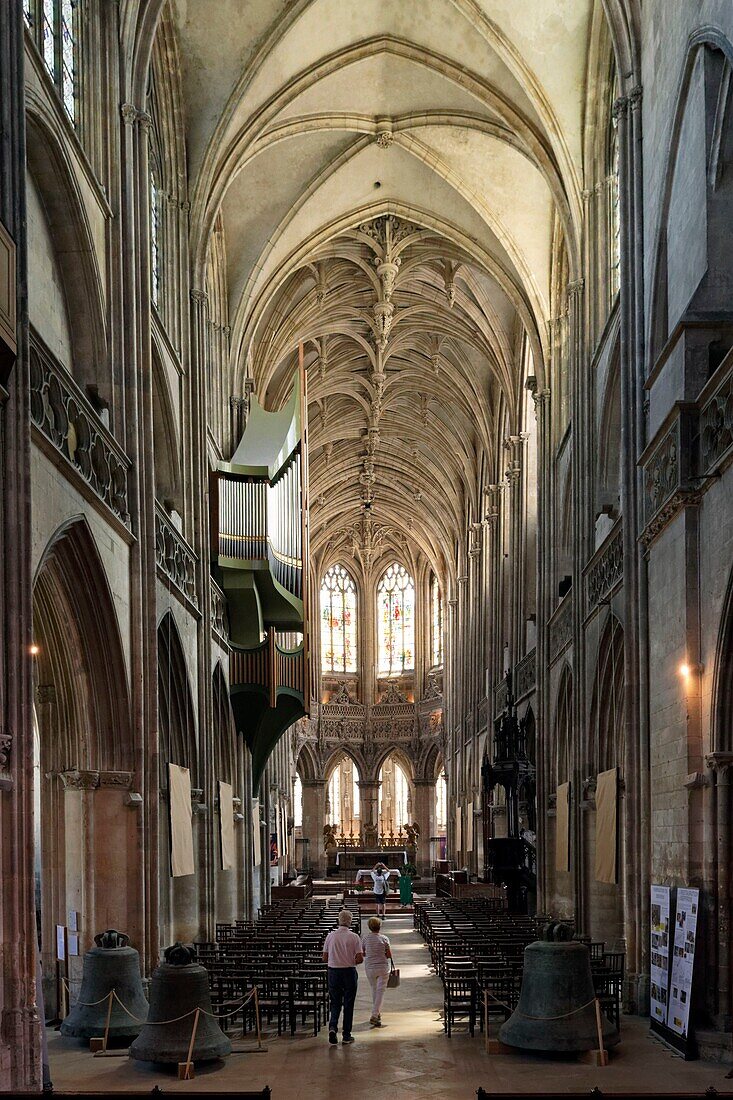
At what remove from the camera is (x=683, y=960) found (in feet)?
38.8

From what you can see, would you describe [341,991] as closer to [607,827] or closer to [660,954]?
[660,954]

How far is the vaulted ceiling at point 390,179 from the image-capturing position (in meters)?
22.4

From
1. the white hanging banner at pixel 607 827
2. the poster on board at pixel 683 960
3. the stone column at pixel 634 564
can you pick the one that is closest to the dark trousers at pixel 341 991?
the poster on board at pixel 683 960

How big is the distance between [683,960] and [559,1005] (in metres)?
1.28

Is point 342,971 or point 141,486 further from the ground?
point 141,486

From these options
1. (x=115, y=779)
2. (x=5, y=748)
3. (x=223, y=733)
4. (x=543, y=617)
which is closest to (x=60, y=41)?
(x=115, y=779)

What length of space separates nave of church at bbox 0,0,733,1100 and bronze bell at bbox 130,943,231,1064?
0.10 metres

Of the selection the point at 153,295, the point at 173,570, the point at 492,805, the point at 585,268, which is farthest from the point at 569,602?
the point at 492,805

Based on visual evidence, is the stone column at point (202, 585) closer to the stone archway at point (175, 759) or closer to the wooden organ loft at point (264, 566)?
the stone archway at point (175, 759)

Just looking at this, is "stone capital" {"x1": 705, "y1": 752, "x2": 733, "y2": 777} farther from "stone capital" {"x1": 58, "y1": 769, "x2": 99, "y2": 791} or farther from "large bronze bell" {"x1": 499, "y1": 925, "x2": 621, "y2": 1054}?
"stone capital" {"x1": 58, "y1": 769, "x2": 99, "y2": 791}

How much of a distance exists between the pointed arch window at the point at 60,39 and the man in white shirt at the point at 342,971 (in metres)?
9.76

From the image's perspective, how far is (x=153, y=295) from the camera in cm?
2078

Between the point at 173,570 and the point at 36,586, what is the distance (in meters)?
5.81

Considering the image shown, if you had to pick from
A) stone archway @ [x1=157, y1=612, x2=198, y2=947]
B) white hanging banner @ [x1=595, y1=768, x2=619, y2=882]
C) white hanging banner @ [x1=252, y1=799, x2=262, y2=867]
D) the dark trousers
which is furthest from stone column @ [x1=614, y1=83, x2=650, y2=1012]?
white hanging banner @ [x1=252, y1=799, x2=262, y2=867]
